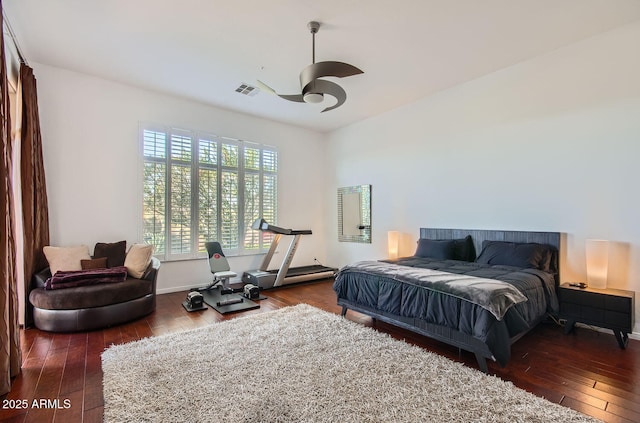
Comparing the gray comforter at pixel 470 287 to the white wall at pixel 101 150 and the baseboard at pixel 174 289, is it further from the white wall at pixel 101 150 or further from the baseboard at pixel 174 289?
the white wall at pixel 101 150

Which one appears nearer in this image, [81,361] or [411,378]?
[411,378]

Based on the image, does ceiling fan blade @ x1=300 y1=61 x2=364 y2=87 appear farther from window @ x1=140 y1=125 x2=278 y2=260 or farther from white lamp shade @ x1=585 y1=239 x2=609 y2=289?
window @ x1=140 y1=125 x2=278 y2=260

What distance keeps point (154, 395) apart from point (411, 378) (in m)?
1.93

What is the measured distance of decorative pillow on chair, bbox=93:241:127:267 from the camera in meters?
4.29

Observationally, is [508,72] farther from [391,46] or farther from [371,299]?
[371,299]

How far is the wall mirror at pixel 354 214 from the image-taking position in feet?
20.7

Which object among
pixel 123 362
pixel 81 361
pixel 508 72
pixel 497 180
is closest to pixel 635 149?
pixel 497 180

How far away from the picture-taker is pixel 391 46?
367 centimetres

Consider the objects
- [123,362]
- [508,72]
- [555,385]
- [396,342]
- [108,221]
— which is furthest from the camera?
[108,221]

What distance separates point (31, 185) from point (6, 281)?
2.01 m

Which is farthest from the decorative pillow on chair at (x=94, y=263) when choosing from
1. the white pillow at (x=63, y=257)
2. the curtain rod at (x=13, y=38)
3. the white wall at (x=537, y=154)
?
the white wall at (x=537, y=154)

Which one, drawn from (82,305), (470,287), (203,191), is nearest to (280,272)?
(203,191)

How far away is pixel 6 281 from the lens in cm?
232

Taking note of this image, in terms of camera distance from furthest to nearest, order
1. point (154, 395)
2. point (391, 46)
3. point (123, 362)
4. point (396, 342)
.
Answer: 1. point (391, 46)
2. point (396, 342)
3. point (123, 362)
4. point (154, 395)
